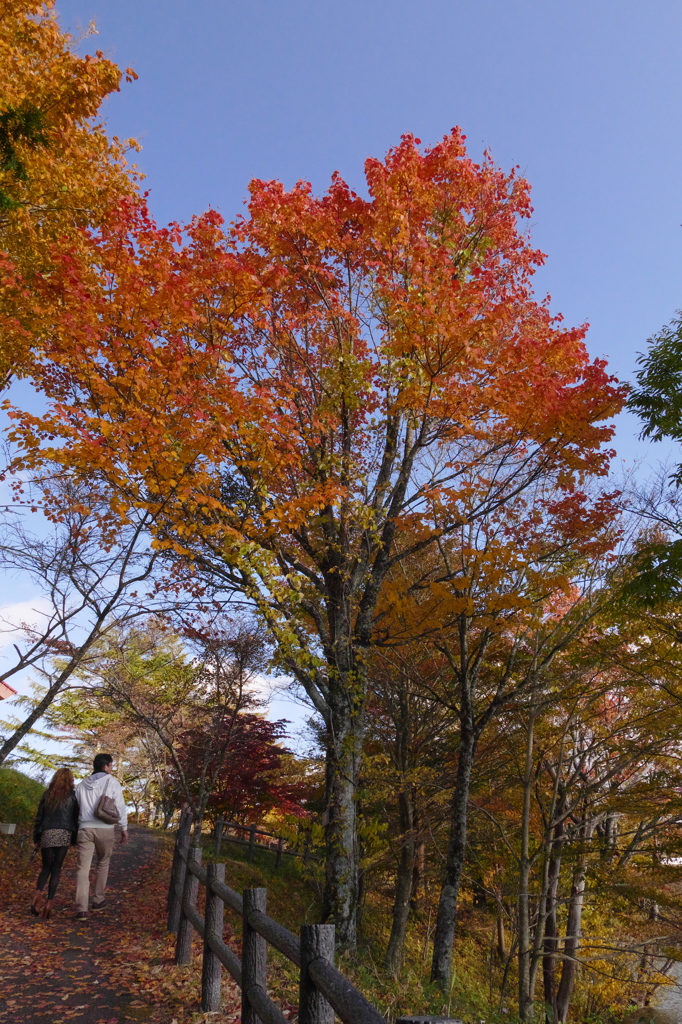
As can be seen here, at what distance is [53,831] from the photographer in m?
8.20

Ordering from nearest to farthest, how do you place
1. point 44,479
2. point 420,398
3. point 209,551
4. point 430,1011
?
point 430,1011 → point 420,398 → point 209,551 → point 44,479

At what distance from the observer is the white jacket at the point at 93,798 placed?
8.42 meters

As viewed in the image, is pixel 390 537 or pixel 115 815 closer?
pixel 115 815

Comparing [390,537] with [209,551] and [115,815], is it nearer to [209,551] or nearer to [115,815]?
[209,551]

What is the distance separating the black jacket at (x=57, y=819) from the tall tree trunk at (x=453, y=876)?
6.06m

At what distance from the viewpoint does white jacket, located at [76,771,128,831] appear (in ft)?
27.6

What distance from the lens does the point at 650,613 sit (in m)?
12.1

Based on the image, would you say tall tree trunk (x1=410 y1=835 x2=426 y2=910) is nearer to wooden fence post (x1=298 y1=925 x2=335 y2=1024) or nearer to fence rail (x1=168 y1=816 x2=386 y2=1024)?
fence rail (x1=168 y1=816 x2=386 y2=1024)

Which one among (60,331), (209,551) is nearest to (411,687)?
(209,551)

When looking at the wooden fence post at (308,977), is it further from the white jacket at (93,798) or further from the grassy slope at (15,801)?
the grassy slope at (15,801)

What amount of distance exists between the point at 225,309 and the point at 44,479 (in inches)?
189

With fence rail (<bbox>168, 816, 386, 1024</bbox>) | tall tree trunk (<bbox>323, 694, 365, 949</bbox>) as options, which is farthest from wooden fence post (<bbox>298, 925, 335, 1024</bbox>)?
→ tall tree trunk (<bbox>323, 694, 365, 949</bbox>)

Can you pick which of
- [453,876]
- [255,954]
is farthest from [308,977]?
[453,876]

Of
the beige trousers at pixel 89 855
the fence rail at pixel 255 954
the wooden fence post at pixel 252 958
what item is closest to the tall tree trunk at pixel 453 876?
the fence rail at pixel 255 954
